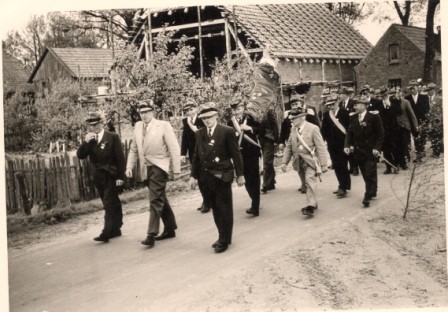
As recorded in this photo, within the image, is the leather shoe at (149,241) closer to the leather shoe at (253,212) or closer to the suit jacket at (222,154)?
the suit jacket at (222,154)

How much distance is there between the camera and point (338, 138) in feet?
26.7

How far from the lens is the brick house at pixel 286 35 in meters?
8.77

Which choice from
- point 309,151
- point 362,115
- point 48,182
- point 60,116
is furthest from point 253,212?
point 60,116

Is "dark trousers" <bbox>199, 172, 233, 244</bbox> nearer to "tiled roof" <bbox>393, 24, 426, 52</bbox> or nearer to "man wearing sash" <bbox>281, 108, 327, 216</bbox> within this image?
"man wearing sash" <bbox>281, 108, 327, 216</bbox>

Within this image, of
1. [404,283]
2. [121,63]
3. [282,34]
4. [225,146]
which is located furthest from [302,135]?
[121,63]

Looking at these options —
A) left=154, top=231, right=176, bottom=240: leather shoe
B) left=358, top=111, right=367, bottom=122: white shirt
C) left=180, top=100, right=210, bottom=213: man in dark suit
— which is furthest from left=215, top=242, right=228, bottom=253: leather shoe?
left=358, top=111, right=367, bottom=122: white shirt

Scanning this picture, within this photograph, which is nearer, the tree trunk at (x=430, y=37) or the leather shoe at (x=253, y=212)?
the tree trunk at (x=430, y=37)

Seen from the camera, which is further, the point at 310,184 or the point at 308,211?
the point at 310,184

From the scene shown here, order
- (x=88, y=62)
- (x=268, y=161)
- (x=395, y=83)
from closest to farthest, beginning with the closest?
(x=268, y=161), (x=395, y=83), (x=88, y=62)

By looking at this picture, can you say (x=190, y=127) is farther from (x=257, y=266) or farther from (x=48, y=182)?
(x=257, y=266)

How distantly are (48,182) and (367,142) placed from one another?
471 cm

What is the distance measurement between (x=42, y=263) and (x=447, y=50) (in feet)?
16.1

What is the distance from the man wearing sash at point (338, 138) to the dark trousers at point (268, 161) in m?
0.91

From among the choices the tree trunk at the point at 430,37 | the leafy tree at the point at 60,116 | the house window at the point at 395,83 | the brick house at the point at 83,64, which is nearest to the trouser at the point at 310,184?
the tree trunk at the point at 430,37
